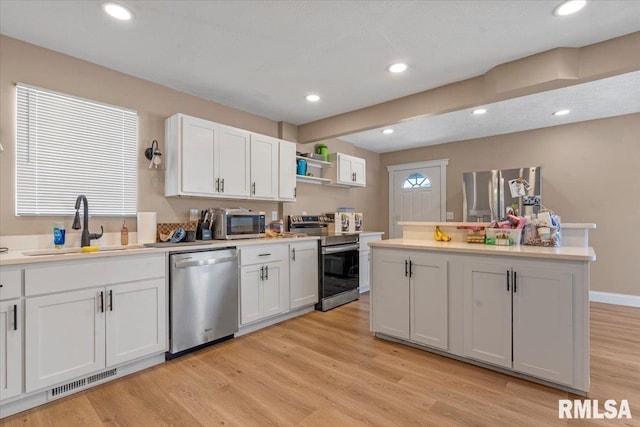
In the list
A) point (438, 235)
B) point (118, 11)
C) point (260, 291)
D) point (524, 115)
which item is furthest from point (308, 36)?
point (524, 115)

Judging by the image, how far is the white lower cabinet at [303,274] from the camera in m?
3.56

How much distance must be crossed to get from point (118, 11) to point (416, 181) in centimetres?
514

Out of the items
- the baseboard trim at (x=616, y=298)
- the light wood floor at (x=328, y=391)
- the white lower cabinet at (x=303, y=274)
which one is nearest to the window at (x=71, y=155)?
the light wood floor at (x=328, y=391)

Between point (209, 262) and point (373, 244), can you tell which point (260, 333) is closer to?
point (209, 262)

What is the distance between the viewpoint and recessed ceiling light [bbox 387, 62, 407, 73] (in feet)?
9.02

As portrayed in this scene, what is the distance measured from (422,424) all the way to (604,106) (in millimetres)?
4341

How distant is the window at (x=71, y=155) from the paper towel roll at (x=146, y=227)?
0.13 meters

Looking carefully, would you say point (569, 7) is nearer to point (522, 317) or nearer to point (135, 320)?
point (522, 317)

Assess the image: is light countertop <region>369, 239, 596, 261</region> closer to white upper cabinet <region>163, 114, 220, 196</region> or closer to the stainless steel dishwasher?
A: the stainless steel dishwasher

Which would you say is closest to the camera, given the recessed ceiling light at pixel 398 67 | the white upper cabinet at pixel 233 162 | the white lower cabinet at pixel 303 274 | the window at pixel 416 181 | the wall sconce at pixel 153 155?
the recessed ceiling light at pixel 398 67

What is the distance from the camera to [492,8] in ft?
6.53

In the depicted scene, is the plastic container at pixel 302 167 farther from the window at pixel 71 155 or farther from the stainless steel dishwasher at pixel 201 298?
the window at pixel 71 155

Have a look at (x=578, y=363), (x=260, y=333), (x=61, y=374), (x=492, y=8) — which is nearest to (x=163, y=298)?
(x=61, y=374)

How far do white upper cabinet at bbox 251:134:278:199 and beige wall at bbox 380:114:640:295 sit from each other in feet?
12.3
